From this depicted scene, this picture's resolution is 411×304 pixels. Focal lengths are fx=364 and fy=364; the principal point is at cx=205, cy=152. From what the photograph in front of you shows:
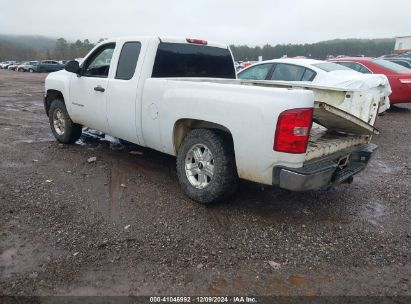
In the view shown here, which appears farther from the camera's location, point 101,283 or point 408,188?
point 408,188

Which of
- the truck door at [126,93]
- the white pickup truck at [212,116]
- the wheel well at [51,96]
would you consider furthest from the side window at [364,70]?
the wheel well at [51,96]

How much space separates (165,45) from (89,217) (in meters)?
2.41

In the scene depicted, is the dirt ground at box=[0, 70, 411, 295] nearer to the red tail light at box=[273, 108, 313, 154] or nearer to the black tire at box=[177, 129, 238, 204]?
the black tire at box=[177, 129, 238, 204]

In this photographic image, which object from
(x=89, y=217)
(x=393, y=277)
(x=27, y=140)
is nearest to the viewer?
(x=393, y=277)

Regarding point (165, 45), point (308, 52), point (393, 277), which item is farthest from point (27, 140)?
point (308, 52)

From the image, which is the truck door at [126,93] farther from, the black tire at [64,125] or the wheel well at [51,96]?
the wheel well at [51,96]

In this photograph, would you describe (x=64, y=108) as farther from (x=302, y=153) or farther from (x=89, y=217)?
(x=302, y=153)

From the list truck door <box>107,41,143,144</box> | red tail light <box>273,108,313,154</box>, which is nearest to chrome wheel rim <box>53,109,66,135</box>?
truck door <box>107,41,143,144</box>

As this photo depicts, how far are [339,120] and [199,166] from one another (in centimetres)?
162

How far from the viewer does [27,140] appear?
7.04 metres

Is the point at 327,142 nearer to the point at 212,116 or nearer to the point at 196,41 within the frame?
the point at 212,116

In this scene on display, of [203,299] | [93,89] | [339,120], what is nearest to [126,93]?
[93,89]

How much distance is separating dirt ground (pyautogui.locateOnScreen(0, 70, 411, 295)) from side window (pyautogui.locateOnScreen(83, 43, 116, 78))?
140cm

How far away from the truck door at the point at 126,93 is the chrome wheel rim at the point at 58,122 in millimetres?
1749
